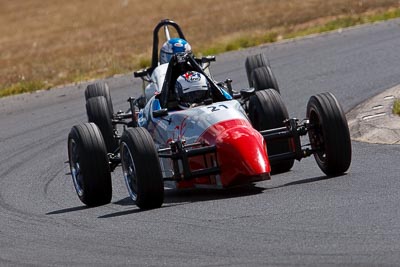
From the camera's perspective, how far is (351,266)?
7746 millimetres

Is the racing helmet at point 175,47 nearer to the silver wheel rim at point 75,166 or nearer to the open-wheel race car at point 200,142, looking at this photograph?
Answer: the open-wheel race car at point 200,142

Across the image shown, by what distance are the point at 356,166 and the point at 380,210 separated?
305cm

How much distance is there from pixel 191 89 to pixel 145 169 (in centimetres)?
204

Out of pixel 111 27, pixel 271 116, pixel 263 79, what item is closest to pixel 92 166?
pixel 271 116

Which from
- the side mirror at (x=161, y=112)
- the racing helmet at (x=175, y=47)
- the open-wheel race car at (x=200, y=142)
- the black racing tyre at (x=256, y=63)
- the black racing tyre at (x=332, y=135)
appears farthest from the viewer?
the black racing tyre at (x=256, y=63)

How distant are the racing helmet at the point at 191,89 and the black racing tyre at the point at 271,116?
606mm

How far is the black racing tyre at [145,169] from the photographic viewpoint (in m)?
11.1

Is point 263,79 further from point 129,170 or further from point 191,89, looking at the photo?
point 129,170

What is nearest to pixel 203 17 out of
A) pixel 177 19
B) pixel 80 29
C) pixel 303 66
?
pixel 177 19

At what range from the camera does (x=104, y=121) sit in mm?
16047

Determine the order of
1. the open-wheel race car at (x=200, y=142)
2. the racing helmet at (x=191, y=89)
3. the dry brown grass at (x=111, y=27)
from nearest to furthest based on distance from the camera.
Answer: the open-wheel race car at (x=200, y=142) < the racing helmet at (x=191, y=89) < the dry brown grass at (x=111, y=27)

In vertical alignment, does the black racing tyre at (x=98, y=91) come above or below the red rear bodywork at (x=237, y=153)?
above

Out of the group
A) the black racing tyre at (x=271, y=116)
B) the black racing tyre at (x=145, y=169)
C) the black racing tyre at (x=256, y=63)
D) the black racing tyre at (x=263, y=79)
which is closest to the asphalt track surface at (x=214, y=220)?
the black racing tyre at (x=145, y=169)

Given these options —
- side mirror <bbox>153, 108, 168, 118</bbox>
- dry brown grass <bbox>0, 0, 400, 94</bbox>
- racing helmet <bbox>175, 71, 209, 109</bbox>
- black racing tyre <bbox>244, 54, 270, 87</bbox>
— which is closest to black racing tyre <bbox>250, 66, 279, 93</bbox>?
black racing tyre <bbox>244, 54, 270, 87</bbox>
